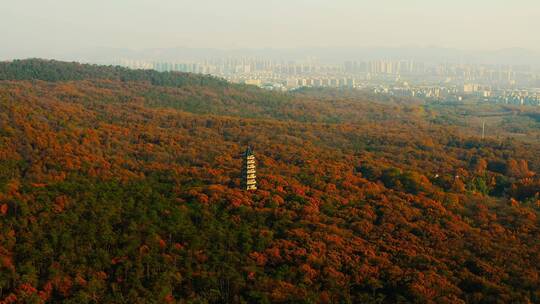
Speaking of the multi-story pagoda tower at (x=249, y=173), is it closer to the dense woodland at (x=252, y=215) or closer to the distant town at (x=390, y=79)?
the dense woodland at (x=252, y=215)

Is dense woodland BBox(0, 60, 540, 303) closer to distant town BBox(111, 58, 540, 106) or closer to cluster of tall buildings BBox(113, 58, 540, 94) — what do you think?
distant town BBox(111, 58, 540, 106)

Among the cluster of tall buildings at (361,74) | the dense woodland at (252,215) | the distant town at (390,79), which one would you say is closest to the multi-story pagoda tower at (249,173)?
the dense woodland at (252,215)

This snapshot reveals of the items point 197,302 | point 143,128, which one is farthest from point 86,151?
point 197,302

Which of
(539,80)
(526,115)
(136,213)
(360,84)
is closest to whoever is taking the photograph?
(136,213)

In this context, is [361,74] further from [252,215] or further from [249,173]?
[252,215]

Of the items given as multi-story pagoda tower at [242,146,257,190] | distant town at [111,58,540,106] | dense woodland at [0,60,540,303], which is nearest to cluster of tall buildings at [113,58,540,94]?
distant town at [111,58,540,106]

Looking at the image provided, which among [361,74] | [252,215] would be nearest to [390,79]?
[361,74]

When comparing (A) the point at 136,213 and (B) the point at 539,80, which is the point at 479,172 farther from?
(B) the point at 539,80
